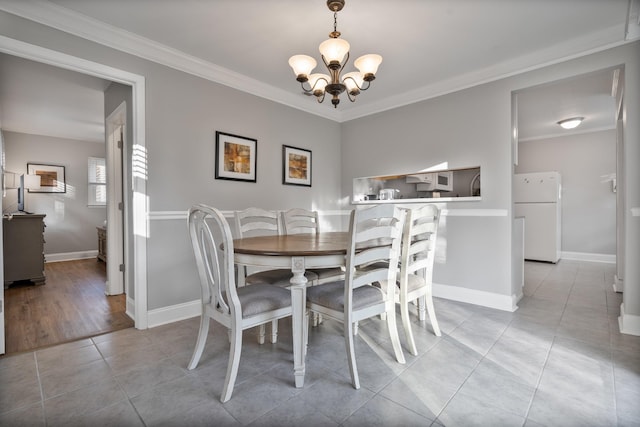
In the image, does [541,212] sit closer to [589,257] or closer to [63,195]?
[589,257]

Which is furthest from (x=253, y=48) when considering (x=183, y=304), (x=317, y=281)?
(x=183, y=304)

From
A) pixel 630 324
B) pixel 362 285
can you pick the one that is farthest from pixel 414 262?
pixel 630 324

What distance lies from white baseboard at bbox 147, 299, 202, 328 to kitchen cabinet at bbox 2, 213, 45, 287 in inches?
102

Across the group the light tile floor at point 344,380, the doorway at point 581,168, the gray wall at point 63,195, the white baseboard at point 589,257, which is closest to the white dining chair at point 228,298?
the light tile floor at point 344,380

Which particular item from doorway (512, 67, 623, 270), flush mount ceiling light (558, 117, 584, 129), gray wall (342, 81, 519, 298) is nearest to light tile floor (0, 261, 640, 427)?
gray wall (342, 81, 519, 298)

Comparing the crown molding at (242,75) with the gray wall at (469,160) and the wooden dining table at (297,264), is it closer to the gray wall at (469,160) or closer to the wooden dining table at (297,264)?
the gray wall at (469,160)

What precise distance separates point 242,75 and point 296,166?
1.19 m

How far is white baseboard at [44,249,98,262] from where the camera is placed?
217 inches

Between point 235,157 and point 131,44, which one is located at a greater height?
point 131,44

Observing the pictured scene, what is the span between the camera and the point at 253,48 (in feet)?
8.54

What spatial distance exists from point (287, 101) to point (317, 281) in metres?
2.31

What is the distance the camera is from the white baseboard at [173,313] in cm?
254

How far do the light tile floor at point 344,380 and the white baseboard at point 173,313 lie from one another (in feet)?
0.38

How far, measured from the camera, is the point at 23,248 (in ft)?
12.6
